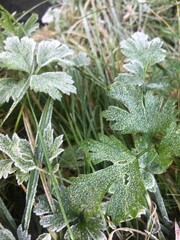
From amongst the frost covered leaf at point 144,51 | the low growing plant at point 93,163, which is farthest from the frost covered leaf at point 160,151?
the frost covered leaf at point 144,51

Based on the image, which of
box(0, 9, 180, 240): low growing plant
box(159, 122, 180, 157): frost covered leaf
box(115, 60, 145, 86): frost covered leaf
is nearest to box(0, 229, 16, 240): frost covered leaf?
box(0, 9, 180, 240): low growing plant

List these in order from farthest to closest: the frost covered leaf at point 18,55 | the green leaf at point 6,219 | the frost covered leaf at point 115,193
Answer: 1. the frost covered leaf at point 18,55
2. the green leaf at point 6,219
3. the frost covered leaf at point 115,193

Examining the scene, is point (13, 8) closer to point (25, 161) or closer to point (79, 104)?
point (79, 104)

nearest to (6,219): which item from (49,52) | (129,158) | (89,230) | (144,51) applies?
(89,230)

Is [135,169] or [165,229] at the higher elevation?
[135,169]

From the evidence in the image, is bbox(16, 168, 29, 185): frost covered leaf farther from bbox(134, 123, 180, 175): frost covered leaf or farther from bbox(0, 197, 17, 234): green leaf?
bbox(134, 123, 180, 175): frost covered leaf

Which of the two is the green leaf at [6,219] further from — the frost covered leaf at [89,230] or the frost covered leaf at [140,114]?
the frost covered leaf at [140,114]

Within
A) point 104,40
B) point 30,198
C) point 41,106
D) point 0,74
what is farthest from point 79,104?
point 104,40
